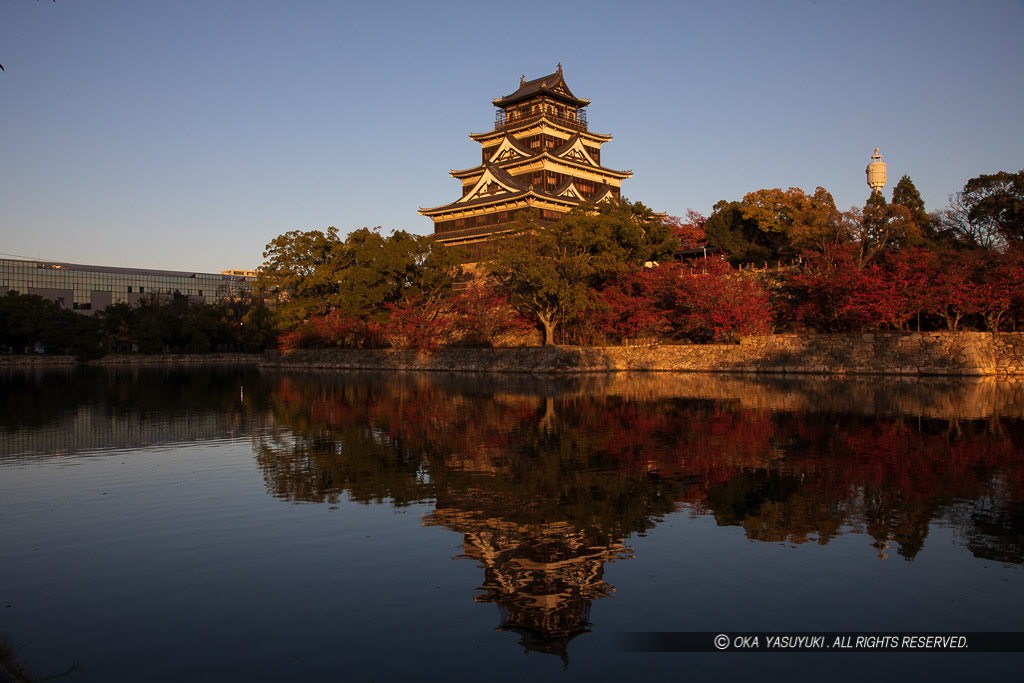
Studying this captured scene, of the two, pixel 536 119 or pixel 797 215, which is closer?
pixel 797 215

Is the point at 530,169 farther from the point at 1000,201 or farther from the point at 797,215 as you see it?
the point at 1000,201

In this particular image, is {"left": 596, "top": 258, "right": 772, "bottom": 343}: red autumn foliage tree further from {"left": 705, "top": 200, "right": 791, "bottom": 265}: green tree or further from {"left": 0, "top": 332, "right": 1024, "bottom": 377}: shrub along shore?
{"left": 705, "top": 200, "right": 791, "bottom": 265}: green tree

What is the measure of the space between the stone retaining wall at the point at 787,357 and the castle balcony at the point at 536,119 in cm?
2212

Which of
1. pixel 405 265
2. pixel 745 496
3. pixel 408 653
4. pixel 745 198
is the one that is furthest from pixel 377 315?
pixel 408 653

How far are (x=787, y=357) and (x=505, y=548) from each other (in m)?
33.6

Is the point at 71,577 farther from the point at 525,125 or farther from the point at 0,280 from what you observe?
the point at 0,280

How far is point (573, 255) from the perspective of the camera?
40.0 meters

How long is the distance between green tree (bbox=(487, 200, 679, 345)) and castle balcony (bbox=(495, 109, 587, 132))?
56.8 ft

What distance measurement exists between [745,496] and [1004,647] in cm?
438

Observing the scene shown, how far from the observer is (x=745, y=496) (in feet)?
31.0

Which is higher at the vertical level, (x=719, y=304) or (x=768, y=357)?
(x=719, y=304)

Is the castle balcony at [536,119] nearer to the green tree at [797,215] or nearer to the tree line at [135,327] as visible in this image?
the green tree at [797,215]

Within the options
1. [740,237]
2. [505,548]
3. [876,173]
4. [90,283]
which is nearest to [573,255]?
[740,237]

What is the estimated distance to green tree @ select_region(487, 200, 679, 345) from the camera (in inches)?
1526
